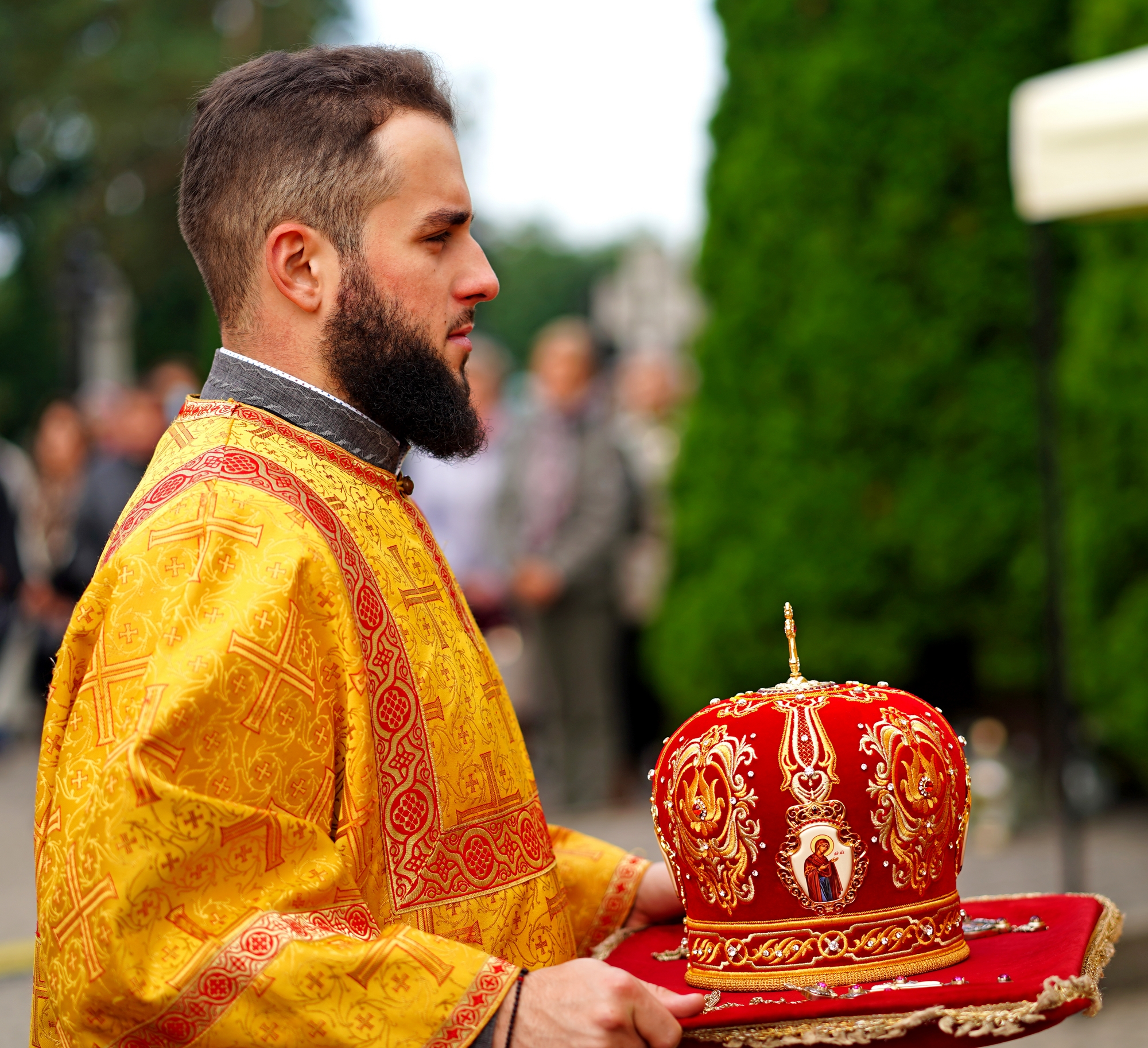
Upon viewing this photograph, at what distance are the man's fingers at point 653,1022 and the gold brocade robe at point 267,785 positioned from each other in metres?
0.14

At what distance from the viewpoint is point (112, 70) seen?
26828 mm

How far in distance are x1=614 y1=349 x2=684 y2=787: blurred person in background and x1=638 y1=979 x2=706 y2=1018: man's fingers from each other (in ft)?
18.3

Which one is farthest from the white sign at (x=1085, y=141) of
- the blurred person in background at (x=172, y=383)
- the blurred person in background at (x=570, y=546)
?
the blurred person in background at (x=172, y=383)

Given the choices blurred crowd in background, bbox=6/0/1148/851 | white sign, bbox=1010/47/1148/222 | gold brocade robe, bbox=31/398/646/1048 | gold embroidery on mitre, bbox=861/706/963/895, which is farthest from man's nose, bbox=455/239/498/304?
blurred crowd in background, bbox=6/0/1148/851

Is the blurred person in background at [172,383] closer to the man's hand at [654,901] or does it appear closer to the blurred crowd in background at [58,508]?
the blurred crowd in background at [58,508]

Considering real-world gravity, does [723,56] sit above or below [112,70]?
below

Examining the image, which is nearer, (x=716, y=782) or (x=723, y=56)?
(x=716, y=782)

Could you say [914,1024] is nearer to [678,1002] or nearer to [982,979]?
[982,979]

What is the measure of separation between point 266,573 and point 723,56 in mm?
6591

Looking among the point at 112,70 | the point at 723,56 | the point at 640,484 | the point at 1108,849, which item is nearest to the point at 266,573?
the point at 1108,849

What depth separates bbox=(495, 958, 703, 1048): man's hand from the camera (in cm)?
164

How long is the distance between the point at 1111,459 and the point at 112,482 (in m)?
4.43

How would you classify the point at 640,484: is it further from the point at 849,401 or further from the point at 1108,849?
the point at 1108,849

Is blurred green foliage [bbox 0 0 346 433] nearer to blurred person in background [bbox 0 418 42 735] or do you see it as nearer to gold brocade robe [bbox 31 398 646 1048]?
blurred person in background [bbox 0 418 42 735]
